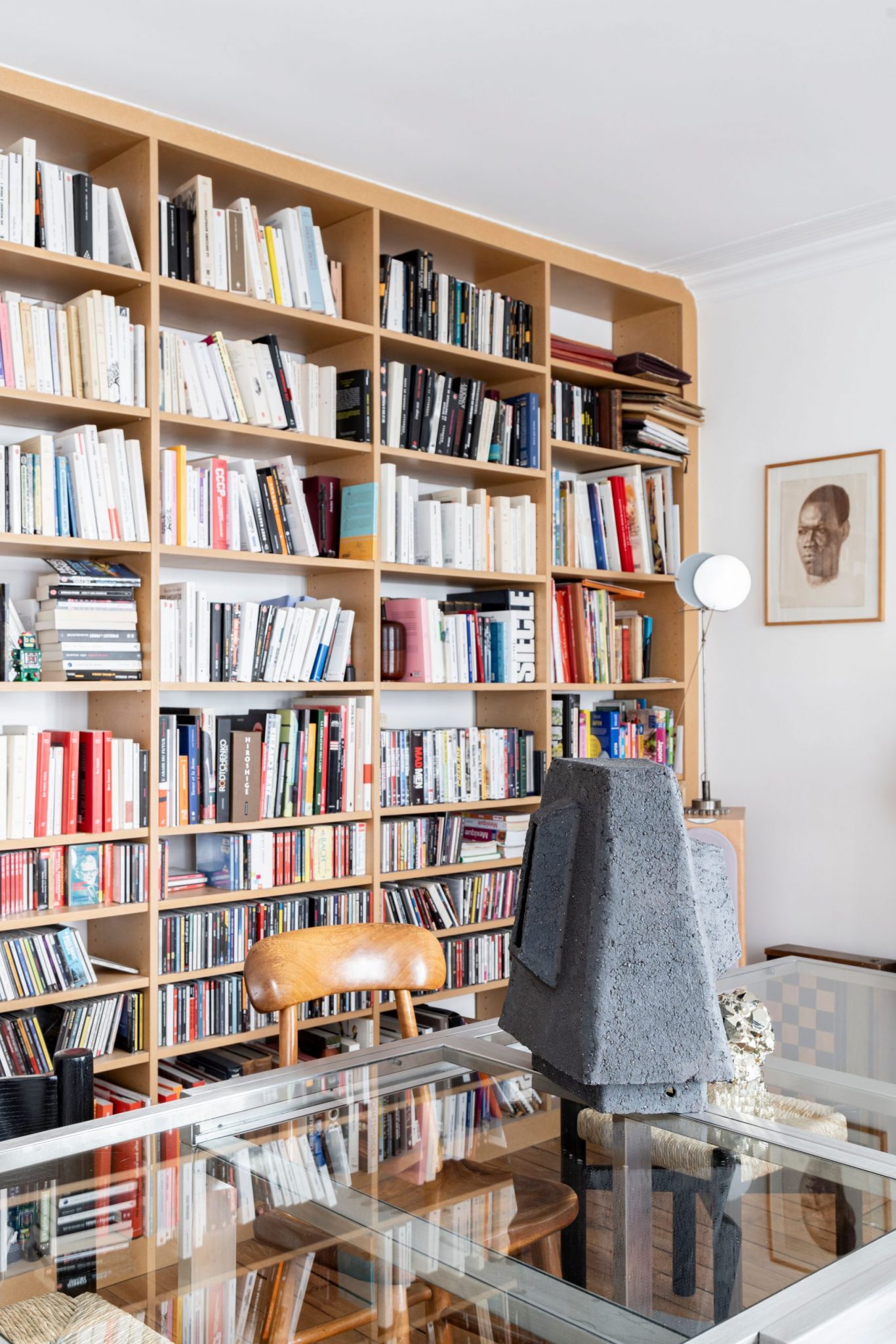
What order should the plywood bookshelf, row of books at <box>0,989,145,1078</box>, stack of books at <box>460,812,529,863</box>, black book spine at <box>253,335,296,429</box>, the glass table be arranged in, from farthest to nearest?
stack of books at <box>460,812,529,863</box>
black book spine at <box>253,335,296,429</box>
the plywood bookshelf
row of books at <box>0,989,145,1078</box>
the glass table

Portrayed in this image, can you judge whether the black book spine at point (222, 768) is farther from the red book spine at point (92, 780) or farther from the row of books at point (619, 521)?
the row of books at point (619, 521)

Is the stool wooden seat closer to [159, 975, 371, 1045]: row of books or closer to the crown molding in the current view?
[159, 975, 371, 1045]: row of books

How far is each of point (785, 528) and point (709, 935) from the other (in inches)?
128

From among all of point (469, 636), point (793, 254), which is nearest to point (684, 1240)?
point (469, 636)

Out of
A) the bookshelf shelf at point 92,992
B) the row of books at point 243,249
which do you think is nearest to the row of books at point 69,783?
the bookshelf shelf at point 92,992

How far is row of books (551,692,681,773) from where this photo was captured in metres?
4.21

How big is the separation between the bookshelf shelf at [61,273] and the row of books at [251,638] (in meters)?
0.79

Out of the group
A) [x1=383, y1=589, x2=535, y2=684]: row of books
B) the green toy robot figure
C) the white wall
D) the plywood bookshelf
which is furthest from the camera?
the white wall

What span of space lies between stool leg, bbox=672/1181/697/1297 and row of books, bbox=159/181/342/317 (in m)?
2.71

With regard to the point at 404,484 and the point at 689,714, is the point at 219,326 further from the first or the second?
the point at 689,714

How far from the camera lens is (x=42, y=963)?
289cm

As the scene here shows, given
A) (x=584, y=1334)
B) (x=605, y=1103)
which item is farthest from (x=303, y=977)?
(x=584, y=1334)

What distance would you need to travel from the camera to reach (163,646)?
314cm

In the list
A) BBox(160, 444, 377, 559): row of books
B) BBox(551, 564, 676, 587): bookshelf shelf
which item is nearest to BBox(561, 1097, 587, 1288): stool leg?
BBox(160, 444, 377, 559): row of books
